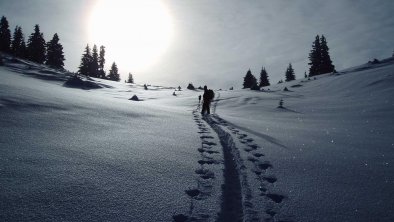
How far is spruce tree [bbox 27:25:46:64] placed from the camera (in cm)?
6431

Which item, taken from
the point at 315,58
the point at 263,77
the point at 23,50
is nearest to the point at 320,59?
the point at 315,58

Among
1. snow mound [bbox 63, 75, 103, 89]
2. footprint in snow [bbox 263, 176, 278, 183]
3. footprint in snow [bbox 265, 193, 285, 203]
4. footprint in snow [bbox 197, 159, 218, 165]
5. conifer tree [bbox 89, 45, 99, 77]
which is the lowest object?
footprint in snow [bbox 265, 193, 285, 203]

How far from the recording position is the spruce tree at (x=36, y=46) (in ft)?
211

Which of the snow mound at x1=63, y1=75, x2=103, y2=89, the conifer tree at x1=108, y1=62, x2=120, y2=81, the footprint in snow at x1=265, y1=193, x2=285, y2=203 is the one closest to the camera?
the footprint in snow at x1=265, y1=193, x2=285, y2=203

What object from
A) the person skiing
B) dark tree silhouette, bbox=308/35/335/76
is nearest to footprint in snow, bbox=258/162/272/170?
the person skiing

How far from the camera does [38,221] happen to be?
2604mm

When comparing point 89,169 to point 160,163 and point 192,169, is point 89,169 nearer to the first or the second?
point 160,163

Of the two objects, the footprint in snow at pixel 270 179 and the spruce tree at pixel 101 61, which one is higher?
the spruce tree at pixel 101 61

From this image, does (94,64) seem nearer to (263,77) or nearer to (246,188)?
(263,77)

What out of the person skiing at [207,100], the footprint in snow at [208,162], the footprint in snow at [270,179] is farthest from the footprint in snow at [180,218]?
the person skiing at [207,100]

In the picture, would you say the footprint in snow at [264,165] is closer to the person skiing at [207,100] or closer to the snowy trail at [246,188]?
the snowy trail at [246,188]

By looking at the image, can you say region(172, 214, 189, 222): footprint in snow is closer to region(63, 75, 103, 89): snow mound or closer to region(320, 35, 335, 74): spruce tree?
region(63, 75, 103, 89): snow mound

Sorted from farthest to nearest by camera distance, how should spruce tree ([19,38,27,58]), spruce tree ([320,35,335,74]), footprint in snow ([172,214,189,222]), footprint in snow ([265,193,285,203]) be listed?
spruce tree ([19,38,27,58]) → spruce tree ([320,35,335,74]) → footprint in snow ([265,193,285,203]) → footprint in snow ([172,214,189,222])

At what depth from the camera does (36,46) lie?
64250 mm
